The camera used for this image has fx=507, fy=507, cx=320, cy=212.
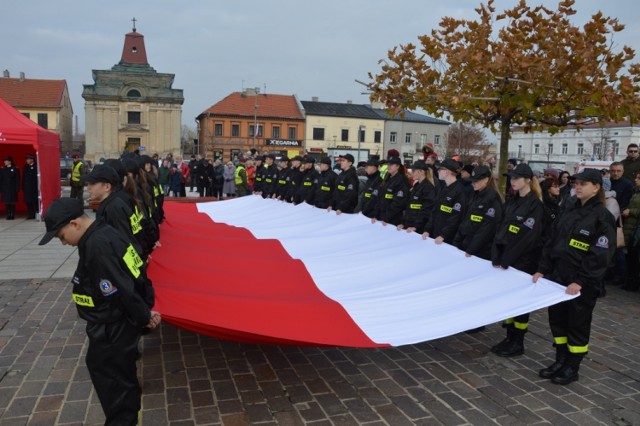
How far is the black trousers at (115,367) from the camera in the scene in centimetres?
300

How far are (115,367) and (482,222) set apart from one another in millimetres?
4027

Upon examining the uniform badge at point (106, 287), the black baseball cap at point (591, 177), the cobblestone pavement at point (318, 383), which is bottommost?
the cobblestone pavement at point (318, 383)

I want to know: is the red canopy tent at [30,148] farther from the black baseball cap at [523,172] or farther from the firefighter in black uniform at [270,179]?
the black baseball cap at [523,172]

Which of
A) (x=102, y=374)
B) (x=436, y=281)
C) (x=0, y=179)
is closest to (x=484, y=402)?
(x=436, y=281)

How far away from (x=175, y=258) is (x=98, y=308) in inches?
112

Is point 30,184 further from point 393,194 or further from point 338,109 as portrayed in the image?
point 338,109

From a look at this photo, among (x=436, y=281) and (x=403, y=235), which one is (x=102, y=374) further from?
(x=403, y=235)

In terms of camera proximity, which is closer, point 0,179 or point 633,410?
point 633,410

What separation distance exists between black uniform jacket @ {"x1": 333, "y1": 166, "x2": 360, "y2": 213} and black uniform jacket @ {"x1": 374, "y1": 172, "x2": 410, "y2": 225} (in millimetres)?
1687

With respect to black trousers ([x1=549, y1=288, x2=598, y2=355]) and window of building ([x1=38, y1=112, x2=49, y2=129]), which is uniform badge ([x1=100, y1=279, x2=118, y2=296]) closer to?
black trousers ([x1=549, y1=288, x2=598, y2=355])

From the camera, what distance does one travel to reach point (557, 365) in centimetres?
457

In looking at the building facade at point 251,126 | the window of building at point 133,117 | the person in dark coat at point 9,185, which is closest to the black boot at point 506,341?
the person in dark coat at point 9,185

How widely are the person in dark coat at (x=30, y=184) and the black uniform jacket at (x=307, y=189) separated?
7.83m

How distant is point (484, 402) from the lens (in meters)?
4.06
